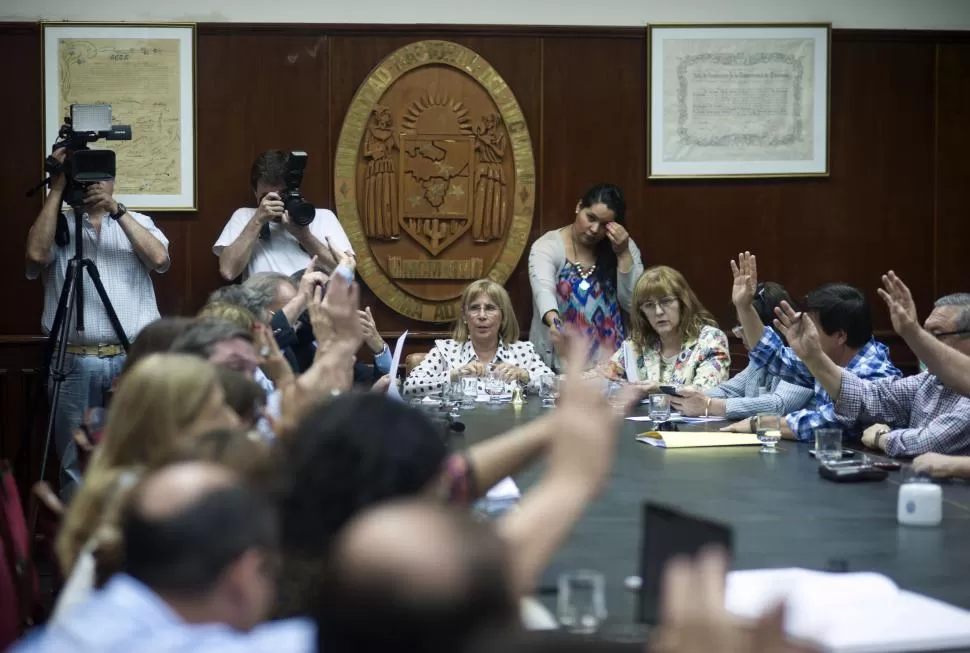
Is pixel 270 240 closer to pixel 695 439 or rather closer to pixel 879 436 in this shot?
pixel 695 439

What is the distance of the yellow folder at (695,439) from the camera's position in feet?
12.6

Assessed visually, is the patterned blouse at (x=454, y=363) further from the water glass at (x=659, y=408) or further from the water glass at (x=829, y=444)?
the water glass at (x=829, y=444)

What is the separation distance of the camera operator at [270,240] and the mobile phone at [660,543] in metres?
4.03

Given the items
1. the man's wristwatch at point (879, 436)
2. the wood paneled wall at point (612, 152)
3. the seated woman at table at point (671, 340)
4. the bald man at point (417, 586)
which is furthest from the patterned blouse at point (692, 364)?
the bald man at point (417, 586)

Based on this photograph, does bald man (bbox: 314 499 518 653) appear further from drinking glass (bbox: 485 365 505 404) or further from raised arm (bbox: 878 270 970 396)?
drinking glass (bbox: 485 365 505 404)

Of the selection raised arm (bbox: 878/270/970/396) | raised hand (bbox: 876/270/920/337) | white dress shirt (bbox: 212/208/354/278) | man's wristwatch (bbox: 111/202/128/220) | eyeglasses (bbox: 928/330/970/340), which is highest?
man's wristwatch (bbox: 111/202/128/220)

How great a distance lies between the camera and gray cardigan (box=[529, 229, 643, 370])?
6.02 m

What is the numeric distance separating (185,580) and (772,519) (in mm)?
1587

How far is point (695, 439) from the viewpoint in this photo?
3.89 meters

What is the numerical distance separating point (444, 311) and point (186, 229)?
1325 millimetres

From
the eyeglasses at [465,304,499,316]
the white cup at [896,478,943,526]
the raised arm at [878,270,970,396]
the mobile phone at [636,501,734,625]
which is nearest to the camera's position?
the mobile phone at [636,501,734,625]

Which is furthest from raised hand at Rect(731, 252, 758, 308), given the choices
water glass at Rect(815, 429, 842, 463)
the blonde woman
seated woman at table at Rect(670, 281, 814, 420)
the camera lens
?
the blonde woman

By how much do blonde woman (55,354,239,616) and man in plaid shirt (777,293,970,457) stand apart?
6.73ft

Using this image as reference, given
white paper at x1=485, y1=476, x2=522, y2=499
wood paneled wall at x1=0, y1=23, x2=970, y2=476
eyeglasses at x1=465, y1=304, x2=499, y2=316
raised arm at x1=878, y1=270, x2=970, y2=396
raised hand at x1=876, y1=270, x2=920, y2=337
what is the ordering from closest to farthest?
white paper at x1=485, y1=476, x2=522, y2=499
raised arm at x1=878, y1=270, x2=970, y2=396
raised hand at x1=876, y1=270, x2=920, y2=337
eyeglasses at x1=465, y1=304, x2=499, y2=316
wood paneled wall at x1=0, y1=23, x2=970, y2=476
